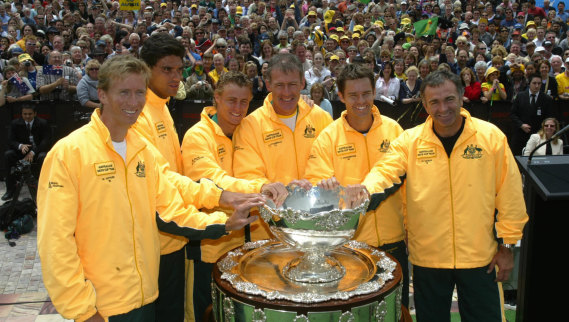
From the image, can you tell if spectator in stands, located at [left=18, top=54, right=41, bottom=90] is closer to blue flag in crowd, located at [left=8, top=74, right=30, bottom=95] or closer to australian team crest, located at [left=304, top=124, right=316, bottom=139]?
blue flag in crowd, located at [left=8, top=74, right=30, bottom=95]

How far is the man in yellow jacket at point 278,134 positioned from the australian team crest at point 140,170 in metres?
1.03

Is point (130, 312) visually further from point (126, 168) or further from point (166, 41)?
point (166, 41)

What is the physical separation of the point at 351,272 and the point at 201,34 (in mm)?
11470

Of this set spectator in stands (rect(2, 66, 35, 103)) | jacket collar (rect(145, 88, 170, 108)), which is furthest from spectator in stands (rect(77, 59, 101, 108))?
jacket collar (rect(145, 88, 170, 108))

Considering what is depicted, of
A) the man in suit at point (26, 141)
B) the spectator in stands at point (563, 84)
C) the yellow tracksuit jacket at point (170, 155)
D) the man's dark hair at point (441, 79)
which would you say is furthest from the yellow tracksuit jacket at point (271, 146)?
the spectator in stands at point (563, 84)

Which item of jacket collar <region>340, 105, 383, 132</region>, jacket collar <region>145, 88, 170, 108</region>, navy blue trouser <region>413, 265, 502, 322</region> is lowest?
navy blue trouser <region>413, 265, 502, 322</region>

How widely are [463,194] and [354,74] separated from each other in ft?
3.48

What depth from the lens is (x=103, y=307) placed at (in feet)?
8.16

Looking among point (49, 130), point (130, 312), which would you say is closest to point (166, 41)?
point (130, 312)

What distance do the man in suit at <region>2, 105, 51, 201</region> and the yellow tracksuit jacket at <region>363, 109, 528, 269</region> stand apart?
660 centimetres

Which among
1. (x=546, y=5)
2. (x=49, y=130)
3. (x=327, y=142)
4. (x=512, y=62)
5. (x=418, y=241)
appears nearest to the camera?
(x=418, y=241)

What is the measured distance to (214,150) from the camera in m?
3.70

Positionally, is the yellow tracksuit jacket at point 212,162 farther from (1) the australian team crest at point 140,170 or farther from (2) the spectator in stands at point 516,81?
(2) the spectator in stands at point 516,81

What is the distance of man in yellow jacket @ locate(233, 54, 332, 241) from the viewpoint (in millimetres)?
3725
